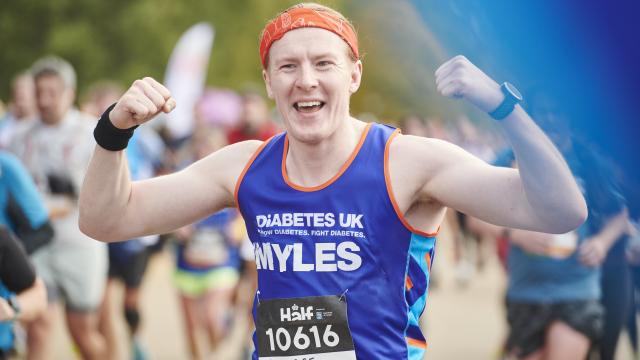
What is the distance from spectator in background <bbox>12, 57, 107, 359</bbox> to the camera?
7809 mm

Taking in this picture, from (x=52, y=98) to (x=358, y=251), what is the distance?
5606 mm

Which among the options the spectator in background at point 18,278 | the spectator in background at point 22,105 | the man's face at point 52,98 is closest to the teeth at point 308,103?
the spectator in background at point 18,278

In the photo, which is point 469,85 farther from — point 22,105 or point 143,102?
point 22,105

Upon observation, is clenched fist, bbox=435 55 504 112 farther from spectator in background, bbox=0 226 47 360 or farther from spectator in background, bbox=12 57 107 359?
spectator in background, bbox=12 57 107 359

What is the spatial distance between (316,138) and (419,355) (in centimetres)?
74

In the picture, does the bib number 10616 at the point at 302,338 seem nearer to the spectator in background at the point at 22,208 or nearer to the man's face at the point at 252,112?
the spectator in background at the point at 22,208

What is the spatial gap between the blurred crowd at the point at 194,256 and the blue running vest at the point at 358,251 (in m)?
0.36

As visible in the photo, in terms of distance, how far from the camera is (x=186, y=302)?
895 cm

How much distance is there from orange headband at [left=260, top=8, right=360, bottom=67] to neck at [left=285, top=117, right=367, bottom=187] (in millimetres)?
266

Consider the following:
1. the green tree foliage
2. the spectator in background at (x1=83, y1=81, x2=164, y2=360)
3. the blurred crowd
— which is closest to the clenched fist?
the blurred crowd

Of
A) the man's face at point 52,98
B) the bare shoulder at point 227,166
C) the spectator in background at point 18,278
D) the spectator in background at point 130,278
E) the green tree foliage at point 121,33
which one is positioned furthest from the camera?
the green tree foliage at point 121,33

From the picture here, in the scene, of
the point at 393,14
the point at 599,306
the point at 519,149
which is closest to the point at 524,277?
the point at 599,306

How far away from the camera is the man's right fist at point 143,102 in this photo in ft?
10.1

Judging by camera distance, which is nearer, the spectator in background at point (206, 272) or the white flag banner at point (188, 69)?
the spectator in background at point (206, 272)
